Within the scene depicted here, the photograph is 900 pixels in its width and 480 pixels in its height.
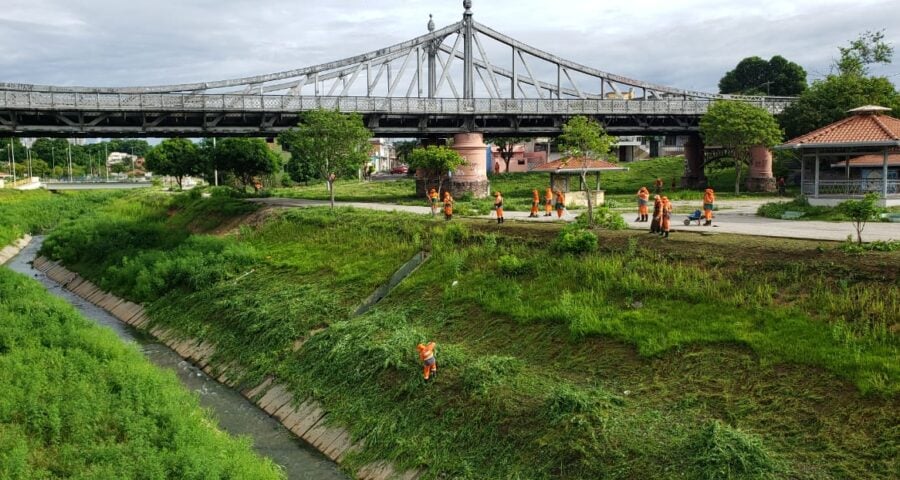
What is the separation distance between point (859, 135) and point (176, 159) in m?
82.8

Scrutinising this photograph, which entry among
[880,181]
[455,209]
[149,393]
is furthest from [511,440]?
[880,181]

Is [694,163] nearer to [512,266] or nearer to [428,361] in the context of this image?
[512,266]

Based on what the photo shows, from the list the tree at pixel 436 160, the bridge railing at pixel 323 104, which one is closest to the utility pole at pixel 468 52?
the bridge railing at pixel 323 104

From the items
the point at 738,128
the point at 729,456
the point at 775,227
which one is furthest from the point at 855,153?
the point at 729,456

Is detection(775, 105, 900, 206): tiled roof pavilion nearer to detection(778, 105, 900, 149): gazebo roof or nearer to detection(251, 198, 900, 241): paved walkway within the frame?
detection(778, 105, 900, 149): gazebo roof

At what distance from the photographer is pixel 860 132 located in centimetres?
3478

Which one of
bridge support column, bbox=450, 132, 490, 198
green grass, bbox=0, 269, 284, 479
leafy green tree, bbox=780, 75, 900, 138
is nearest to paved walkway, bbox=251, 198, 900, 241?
green grass, bbox=0, 269, 284, 479

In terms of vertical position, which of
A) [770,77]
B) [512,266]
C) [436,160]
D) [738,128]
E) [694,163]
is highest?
[770,77]

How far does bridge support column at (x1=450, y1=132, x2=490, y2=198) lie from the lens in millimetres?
54719

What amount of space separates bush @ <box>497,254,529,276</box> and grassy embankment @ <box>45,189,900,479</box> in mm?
99

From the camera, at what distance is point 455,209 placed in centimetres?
3866

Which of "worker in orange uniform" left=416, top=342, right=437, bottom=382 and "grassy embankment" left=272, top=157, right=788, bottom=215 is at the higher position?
"grassy embankment" left=272, top=157, right=788, bottom=215

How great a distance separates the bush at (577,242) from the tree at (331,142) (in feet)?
67.9

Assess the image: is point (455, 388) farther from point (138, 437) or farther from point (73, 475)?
point (73, 475)
